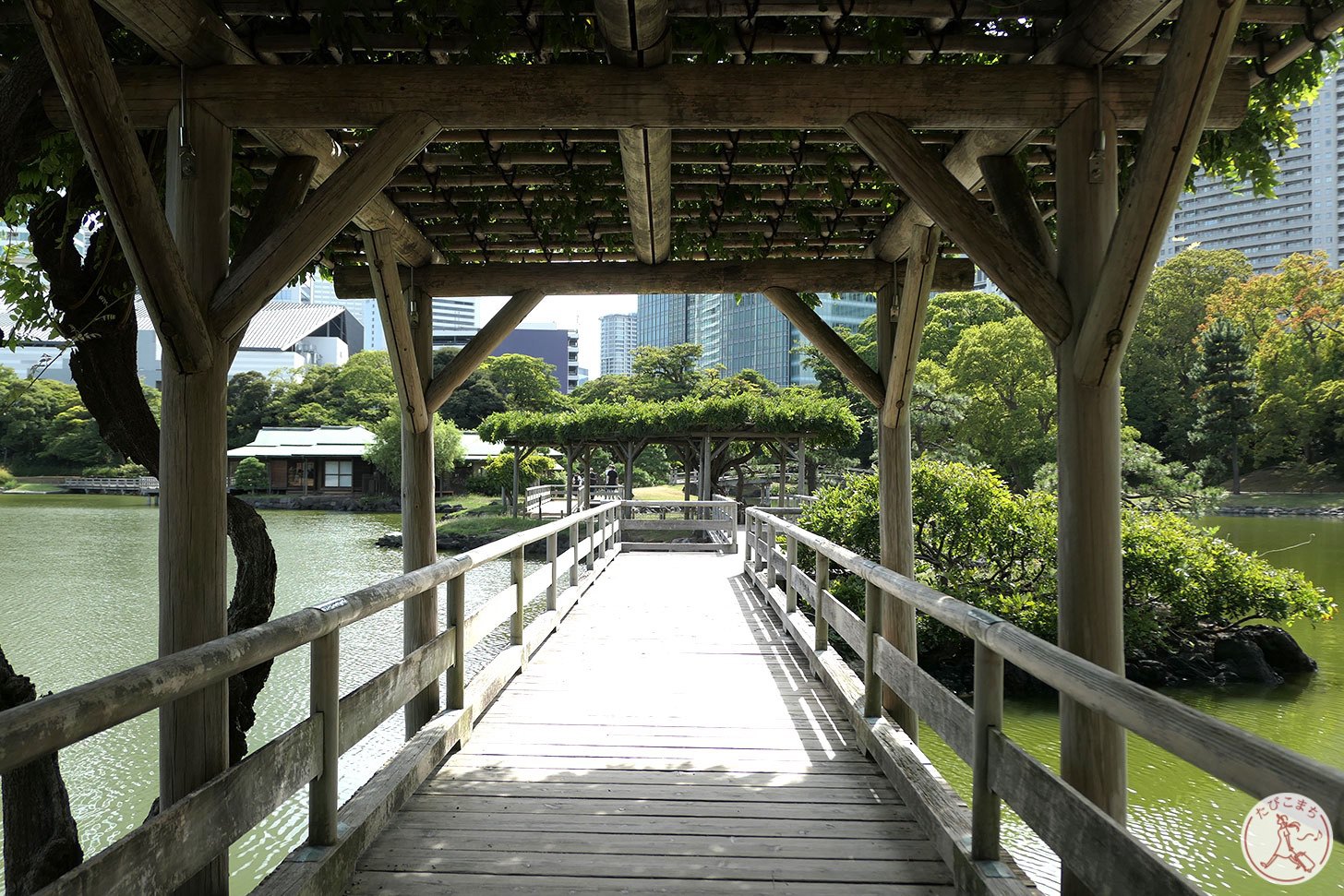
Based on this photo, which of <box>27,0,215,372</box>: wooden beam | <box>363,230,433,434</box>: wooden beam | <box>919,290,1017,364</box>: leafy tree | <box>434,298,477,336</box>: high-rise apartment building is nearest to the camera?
<box>27,0,215,372</box>: wooden beam

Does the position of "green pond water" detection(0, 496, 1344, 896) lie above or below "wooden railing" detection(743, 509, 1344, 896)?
below

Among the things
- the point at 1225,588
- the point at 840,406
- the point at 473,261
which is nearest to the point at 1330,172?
the point at 840,406

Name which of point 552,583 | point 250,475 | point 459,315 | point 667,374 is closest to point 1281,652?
point 552,583

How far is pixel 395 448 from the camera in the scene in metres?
36.0

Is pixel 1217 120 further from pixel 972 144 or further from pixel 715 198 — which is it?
pixel 715 198

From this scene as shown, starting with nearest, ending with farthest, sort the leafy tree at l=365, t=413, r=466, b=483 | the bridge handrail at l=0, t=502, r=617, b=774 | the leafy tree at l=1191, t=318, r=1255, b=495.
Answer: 1. the bridge handrail at l=0, t=502, r=617, b=774
2. the leafy tree at l=1191, t=318, r=1255, b=495
3. the leafy tree at l=365, t=413, r=466, b=483

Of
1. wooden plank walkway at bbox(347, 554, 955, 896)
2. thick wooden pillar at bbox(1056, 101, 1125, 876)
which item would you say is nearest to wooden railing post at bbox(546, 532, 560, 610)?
wooden plank walkway at bbox(347, 554, 955, 896)

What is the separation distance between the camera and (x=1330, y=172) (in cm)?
6825

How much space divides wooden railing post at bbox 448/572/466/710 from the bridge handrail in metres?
0.89

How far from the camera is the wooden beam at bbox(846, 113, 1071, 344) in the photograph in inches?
109

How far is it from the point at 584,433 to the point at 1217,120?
1941cm

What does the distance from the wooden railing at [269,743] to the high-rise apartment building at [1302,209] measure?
247 feet

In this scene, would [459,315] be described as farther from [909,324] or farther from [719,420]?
[909,324]

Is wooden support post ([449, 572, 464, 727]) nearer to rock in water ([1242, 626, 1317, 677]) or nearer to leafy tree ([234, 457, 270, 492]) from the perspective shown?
rock in water ([1242, 626, 1317, 677])
